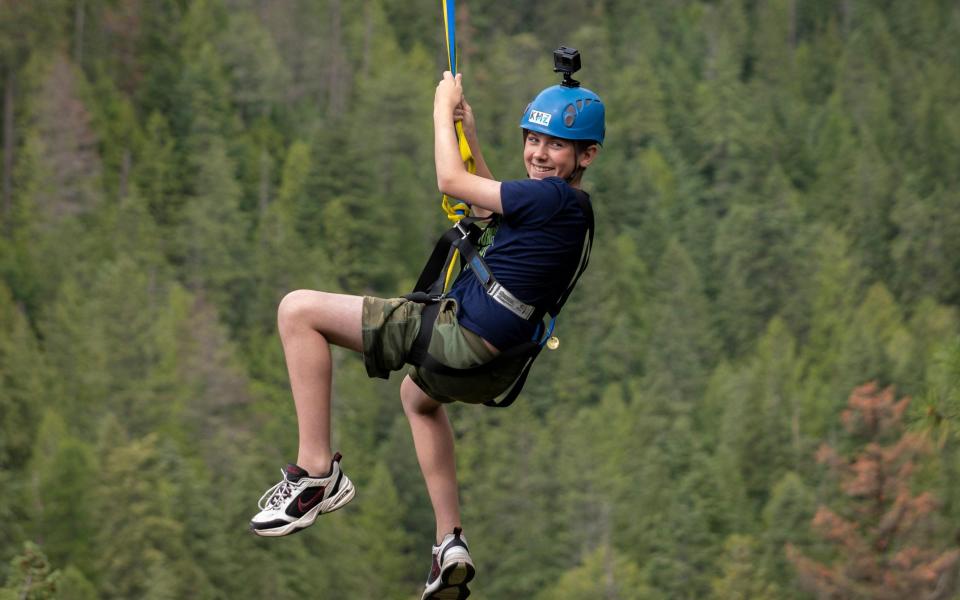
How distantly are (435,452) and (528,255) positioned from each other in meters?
1.03

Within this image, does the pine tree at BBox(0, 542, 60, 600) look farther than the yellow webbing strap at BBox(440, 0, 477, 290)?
Yes

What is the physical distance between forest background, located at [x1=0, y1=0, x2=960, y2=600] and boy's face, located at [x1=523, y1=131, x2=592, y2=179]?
31.5 metres

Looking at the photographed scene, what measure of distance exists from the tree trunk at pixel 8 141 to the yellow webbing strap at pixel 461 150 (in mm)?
74098

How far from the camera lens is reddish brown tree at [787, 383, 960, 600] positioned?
37.6 m

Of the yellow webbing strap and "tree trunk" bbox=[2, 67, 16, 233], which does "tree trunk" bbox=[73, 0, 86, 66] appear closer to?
"tree trunk" bbox=[2, 67, 16, 233]

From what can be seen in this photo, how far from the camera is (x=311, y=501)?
22.4ft

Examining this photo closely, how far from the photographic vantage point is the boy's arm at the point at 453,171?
6680 mm

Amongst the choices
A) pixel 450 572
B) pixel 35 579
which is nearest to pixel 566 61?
pixel 450 572

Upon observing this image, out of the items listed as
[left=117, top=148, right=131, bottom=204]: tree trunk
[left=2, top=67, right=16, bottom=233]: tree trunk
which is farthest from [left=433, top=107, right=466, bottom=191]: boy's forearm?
[left=117, top=148, right=131, bottom=204]: tree trunk

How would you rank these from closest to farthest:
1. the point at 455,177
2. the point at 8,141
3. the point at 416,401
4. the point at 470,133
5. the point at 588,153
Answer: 1. the point at 455,177
2. the point at 588,153
3. the point at 470,133
4. the point at 416,401
5. the point at 8,141

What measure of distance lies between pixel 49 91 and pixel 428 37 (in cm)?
3488

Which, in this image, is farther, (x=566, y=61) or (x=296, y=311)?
(x=566, y=61)

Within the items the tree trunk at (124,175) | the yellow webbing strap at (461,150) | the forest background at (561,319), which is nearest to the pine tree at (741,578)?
the forest background at (561,319)

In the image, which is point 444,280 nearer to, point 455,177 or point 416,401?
point 455,177
